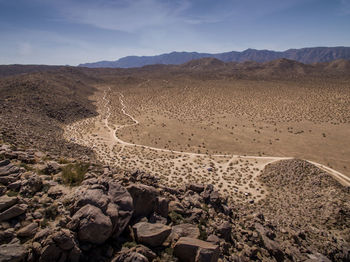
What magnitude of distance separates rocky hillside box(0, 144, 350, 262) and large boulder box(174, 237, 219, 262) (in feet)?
0.11

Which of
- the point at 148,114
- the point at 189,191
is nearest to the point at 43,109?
the point at 148,114

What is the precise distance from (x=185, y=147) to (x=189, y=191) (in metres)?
16.4

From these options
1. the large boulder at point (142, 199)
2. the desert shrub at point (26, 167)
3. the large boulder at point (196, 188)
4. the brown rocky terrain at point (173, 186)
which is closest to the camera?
the brown rocky terrain at point (173, 186)

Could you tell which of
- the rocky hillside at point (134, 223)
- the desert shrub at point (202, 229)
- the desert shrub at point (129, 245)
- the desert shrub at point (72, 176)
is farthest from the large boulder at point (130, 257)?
the desert shrub at point (72, 176)

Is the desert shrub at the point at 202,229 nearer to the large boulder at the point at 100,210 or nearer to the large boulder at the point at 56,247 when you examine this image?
the large boulder at the point at 100,210

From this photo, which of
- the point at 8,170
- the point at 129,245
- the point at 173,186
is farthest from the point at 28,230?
the point at 173,186

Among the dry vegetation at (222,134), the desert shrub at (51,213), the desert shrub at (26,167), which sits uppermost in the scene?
the desert shrub at (26,167)

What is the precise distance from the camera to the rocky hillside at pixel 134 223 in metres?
6.67

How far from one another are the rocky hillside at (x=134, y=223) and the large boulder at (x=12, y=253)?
23mm

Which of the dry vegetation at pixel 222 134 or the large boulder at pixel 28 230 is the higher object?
the large boulder at pixel 28 230

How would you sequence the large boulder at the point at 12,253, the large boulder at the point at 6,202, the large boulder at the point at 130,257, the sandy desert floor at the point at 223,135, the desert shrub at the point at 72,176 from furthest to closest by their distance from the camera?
1. the sandy desert floor at the point at 223,135
2. the desert shrub at the point at 72,176
3. the large boulder at the point at 6,202
4. the large boulder at the point at 130,257
5. the large boulder at the point at 12,253

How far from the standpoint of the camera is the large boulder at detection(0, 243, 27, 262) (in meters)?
5.61

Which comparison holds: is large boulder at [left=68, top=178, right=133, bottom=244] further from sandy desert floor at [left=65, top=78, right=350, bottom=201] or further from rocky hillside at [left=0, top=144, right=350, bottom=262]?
sandy desert floor at [left=65, top=78, right=350, bottom=201]

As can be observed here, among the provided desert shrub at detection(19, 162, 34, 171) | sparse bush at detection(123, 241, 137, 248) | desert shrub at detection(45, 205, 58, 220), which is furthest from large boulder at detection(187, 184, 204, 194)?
desert shrub at detection(19, 162, 34, 171)
